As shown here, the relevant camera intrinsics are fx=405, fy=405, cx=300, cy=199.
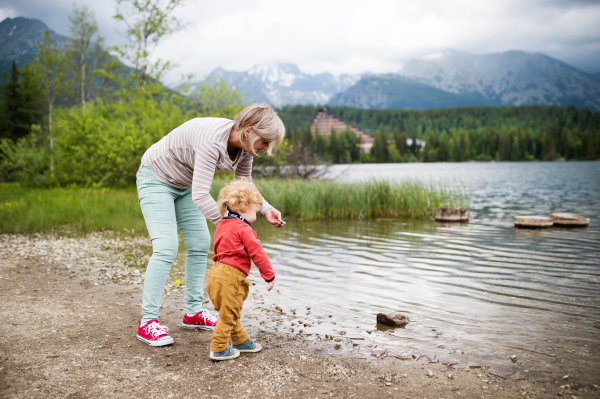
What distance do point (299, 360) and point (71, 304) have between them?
3037 millimetres

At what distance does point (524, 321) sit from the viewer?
4.58 m

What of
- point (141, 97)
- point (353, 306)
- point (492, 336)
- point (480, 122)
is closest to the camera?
point (492, 336)

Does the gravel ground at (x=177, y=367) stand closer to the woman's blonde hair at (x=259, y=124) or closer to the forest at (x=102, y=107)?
the woman's blonde hair at (x=259, y=124)

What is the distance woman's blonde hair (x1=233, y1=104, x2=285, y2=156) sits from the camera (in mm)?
3160

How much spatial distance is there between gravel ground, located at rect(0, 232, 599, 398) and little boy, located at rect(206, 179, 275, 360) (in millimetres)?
321

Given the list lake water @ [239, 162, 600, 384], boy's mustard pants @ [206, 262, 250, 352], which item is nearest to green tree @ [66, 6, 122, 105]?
lake water @ [239, 162, 600, 384]

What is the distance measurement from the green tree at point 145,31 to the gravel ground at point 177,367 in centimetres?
1951

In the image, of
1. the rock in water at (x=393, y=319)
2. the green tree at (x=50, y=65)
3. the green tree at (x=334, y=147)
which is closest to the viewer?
the rock in water at (x=393, y=319)

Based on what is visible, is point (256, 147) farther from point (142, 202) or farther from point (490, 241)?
point (490, 241)

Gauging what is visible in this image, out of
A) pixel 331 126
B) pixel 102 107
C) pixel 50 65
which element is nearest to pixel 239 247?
pixel 102 107

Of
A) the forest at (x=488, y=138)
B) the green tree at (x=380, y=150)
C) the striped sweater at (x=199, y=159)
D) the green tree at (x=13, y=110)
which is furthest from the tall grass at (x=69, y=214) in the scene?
the green tree at (x=380, y=150)

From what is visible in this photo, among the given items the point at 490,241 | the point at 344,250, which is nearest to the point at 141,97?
the point at 344,250

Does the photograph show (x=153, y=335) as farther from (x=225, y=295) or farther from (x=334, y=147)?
(x=334, y=147)

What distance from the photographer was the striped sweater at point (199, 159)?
321 centimetres
